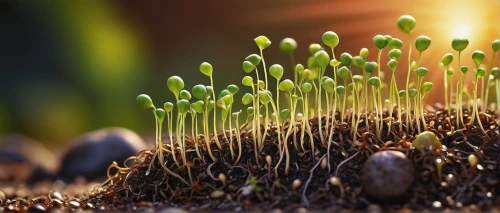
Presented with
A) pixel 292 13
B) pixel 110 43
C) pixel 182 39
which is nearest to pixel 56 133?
pixel 110 43

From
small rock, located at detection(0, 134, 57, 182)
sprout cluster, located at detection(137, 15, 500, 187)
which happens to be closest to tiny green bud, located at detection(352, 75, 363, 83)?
sprout cluster, located at detection(137, 15, 500, 187)

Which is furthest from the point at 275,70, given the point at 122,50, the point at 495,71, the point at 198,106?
→ the point at 122,50

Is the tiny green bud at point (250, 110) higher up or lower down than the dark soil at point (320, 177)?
higher up

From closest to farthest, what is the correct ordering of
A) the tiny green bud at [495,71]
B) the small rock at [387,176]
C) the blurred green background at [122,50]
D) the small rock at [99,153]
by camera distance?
the small rock at [387,176] → the tiny green bud at [495,71] → the small rock at [99,153] → the blurred green background at [122,50]

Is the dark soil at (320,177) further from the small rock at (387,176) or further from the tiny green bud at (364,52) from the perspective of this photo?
the tiny green bud at (364,52)

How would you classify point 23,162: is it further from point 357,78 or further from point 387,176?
point 387,176

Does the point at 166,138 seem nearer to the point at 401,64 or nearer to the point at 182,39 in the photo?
the point at 401,64

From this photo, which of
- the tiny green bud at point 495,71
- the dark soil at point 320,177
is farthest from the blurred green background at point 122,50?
the dark soil at point 320,177
